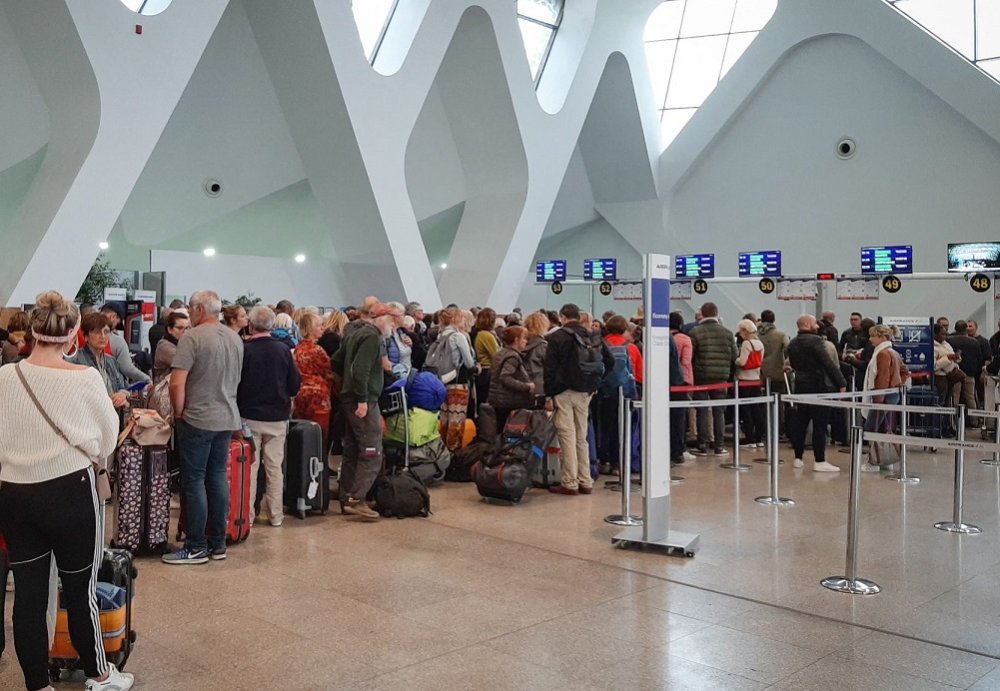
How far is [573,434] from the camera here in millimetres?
8250

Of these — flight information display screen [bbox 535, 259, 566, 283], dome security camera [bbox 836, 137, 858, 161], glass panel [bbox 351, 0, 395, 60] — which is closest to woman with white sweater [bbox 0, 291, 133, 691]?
glass panel [bbox 351, 0, 395, 60]

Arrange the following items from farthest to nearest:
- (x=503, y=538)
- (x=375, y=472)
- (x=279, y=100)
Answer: (x=279, y=100) < (x=375, y=472) < (x=503, y=538)

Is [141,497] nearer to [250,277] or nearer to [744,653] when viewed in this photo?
[744,653]

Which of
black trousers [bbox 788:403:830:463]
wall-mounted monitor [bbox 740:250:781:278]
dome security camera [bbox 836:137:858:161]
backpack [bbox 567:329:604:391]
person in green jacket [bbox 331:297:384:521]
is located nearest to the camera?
person in green jacket [bbox 331:297:384:521]

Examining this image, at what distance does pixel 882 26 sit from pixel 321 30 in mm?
12017

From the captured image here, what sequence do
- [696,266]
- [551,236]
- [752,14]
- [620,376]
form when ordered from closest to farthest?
[620,376] → [696,266] → [752,14] → [551,236]

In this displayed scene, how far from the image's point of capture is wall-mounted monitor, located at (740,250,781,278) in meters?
18.4

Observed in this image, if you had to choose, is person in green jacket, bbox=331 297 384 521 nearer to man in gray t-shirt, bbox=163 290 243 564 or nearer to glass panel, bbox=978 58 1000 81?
man in gray t-shirt, bbox=163 290 243 564

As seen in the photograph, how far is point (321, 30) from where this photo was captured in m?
14.2

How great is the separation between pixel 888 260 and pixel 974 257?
143 centimetres

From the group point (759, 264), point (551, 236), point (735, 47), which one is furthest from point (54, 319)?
point (551, 236)

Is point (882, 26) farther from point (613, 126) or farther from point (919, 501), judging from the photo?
point (919, 501)

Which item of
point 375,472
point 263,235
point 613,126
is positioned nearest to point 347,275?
point 263,235

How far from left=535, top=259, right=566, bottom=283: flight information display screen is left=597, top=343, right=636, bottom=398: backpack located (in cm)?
1212
